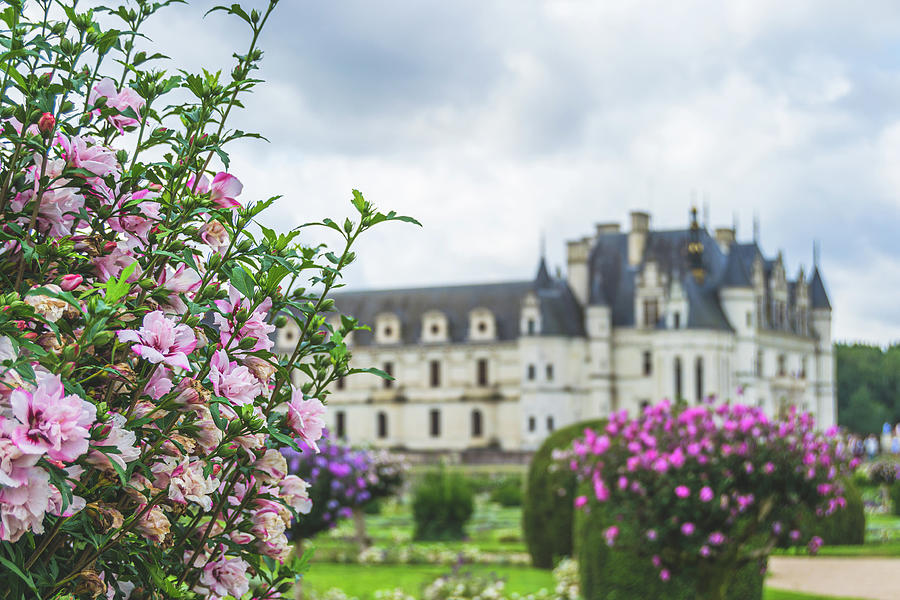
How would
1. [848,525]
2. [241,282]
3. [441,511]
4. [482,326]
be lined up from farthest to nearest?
1. [482,326]
2. [441,511]
3. [848,525]
4. [241,282]

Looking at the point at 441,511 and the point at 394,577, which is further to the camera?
the point at 441,511

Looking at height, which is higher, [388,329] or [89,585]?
[388,329]

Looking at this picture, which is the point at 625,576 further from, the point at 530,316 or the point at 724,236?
the point at 724,236

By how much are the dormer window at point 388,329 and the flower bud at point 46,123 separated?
2186 inches

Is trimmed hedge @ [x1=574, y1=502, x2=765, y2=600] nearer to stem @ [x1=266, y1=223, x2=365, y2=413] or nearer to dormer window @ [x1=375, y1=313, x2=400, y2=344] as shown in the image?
stem @ [x1=266, y1=223, x2=365, y2=413]

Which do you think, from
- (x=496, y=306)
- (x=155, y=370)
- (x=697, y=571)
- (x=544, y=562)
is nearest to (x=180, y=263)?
(x=155, y=370)

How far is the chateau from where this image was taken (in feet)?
169

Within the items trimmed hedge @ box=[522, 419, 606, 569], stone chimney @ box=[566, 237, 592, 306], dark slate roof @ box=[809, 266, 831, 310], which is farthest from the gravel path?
dark slate roof @ box=[809, 266, 831, 310]

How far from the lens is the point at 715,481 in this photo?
8.99 meters

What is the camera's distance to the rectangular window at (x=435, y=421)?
56.9 m

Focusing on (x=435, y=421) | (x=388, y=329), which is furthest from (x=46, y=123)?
(x=388, y=329)

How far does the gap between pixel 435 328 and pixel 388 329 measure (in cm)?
273

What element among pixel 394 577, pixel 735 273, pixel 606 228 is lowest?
pixel 394 577

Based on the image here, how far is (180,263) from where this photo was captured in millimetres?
2537
